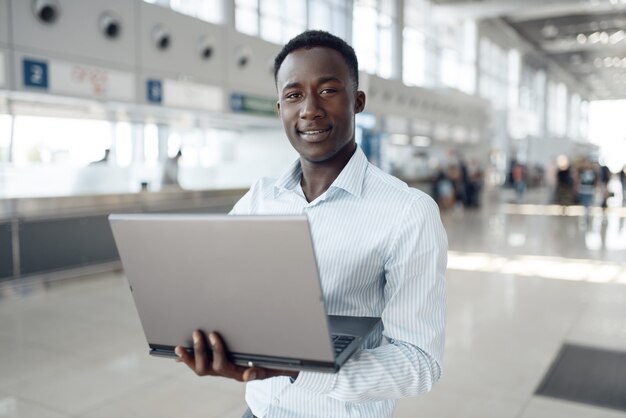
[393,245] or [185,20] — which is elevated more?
[185,20]

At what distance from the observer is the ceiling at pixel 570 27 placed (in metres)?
21.5

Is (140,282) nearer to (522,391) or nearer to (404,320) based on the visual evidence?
(404,320)

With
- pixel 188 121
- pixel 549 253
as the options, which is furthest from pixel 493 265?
pixel 188 121

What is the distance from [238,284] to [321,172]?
50cm

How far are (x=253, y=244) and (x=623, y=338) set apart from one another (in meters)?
5.03

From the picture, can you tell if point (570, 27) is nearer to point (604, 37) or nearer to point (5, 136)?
point (604, 37)

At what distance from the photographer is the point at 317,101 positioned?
4.19 feet

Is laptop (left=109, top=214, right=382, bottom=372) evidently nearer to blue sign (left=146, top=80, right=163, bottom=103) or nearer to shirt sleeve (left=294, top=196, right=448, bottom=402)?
shirt sleeve (left=294, top=196, right=448, bottom=402)

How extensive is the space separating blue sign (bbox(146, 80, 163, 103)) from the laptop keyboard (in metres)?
8.09

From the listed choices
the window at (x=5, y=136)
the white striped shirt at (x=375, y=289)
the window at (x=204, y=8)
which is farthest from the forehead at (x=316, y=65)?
the window at (x=204, y=8)

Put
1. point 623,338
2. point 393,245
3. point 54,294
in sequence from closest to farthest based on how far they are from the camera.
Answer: point 393,245, point 623,338, point 54,294

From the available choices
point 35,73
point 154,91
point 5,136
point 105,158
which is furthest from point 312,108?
point 105,158

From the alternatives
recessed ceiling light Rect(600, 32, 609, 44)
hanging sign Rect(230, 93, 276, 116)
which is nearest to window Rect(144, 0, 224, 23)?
hanging sign Rect(230, 93, 276, 116)

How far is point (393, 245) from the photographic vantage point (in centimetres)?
123
